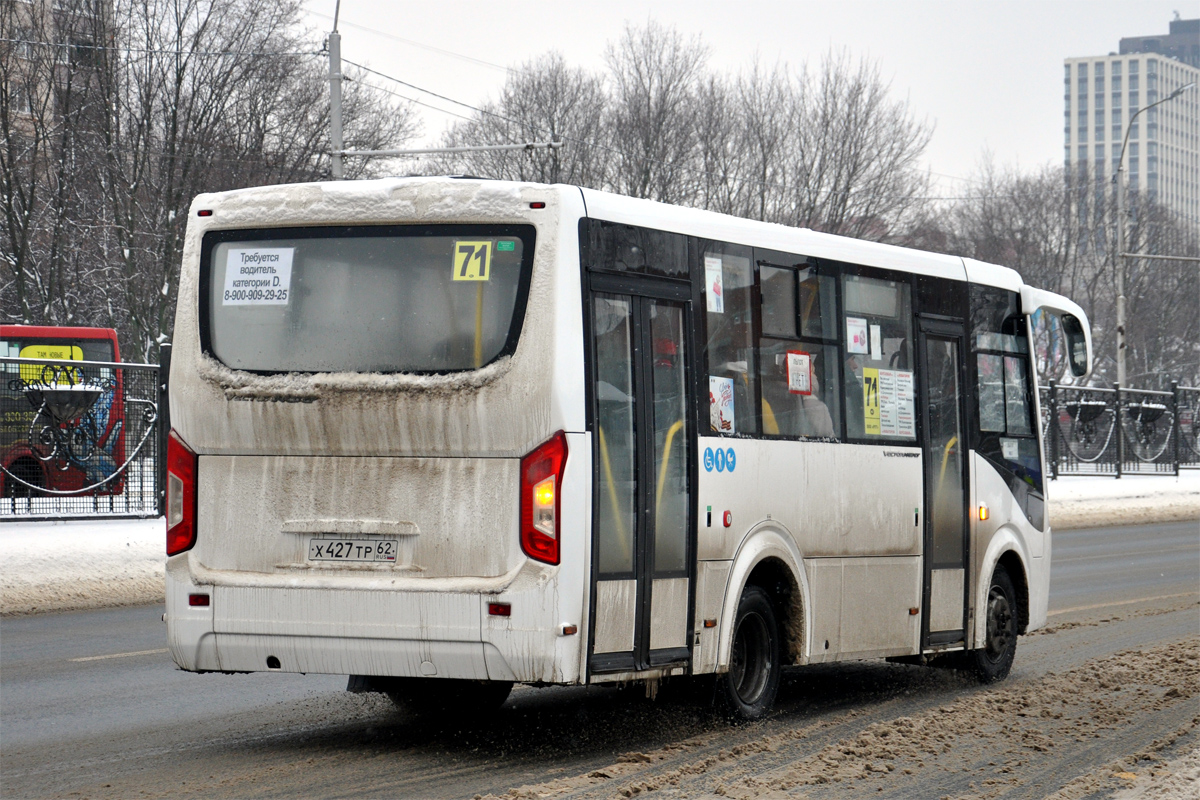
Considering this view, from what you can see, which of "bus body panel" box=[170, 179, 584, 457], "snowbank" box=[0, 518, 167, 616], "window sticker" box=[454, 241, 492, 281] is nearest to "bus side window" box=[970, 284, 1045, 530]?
"bus body panel" box=[170, 179, 584, 457]

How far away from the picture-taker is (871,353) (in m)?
9.34

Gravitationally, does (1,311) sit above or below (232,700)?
above

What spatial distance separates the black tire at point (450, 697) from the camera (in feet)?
27.6

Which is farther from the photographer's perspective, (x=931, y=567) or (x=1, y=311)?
(x=1, y=311)

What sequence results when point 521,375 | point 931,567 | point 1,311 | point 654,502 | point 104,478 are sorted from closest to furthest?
point 521,375
point 654,502
point 931,567
point 104,478
point 1,311

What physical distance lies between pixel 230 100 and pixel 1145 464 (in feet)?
75.7

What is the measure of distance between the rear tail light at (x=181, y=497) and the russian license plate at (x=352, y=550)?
64cm

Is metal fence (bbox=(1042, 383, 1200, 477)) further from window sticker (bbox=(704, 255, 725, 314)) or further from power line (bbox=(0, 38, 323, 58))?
window sticker (bbox=(704, 255, 725, 314))

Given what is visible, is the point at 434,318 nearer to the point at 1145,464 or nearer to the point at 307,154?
the point at 1145,464

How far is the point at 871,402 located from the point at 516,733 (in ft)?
9.62

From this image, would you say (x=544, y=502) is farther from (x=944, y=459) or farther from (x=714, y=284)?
(x=944, y=459)

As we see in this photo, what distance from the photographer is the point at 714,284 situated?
8047 mm

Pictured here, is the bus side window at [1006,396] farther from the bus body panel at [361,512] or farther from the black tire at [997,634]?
the bus body panel at [361,512]

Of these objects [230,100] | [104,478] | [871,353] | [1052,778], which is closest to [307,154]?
[230,100]
